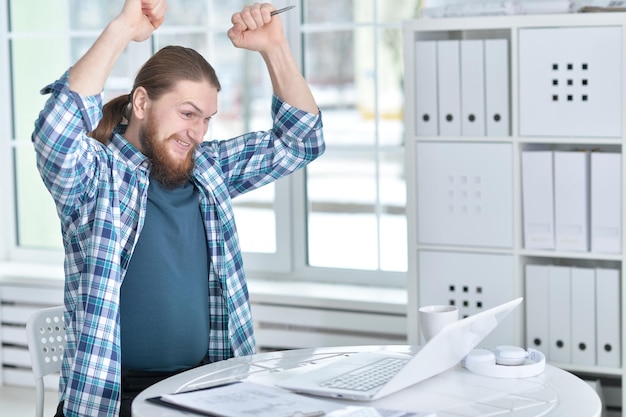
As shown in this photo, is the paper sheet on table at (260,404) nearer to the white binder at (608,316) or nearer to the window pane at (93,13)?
the white binder at (608,316)

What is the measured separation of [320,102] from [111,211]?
2201 mm

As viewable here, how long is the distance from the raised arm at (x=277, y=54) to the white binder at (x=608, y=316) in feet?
3.48

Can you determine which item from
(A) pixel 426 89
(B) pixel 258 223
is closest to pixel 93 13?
(B) pixel 258 223

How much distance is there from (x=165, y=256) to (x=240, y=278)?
9.2 inches

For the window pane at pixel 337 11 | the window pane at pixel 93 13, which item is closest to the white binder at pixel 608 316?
the window pane at pixel 337 11

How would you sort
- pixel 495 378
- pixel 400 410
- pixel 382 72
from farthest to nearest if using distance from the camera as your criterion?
pixel 382 72 < pixel 495 378 < pixel 400 410

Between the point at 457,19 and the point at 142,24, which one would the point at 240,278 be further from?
the point at 457,19

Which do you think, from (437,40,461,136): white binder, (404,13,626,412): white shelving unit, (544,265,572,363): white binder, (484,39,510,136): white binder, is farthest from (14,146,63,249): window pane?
(544,265,572,363): white binder

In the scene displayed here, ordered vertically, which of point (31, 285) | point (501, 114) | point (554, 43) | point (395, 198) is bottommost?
point (31, 285)

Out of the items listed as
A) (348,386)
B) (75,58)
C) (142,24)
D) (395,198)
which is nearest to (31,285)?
(75,58)

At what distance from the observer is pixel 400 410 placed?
1.90 metres

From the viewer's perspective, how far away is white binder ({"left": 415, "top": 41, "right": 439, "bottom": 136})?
323 centimetres

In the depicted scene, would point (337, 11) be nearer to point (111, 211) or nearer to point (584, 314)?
point (584, 314)

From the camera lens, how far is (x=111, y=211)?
2412 millimetres
